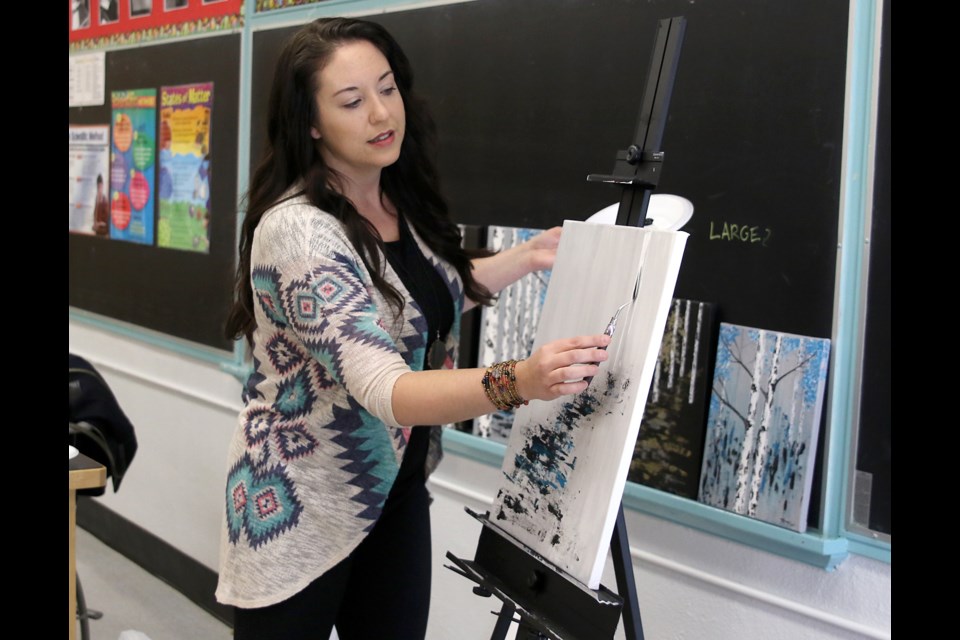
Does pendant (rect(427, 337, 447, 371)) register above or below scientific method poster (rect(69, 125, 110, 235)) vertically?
below

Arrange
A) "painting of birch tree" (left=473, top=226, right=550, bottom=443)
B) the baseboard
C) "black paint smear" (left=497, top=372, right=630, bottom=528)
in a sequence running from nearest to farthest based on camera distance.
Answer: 1. "black paint smear" (left=497, top=372, right=630, bottom=528)
2. "painting of birch tree" (left=473, top=226, right=550, bottom=443)
3. the baseboard

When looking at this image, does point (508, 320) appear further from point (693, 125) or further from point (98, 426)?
point (98, 426)

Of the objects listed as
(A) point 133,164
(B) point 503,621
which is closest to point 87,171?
(A) point 133,164

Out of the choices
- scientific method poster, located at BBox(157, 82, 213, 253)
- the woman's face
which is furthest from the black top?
scientific method poster, located at BBox(157, 82, 213, 253)

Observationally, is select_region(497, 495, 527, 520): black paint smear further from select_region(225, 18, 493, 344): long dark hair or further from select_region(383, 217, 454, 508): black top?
select_region(225, 18, 493, 344): long dark hair

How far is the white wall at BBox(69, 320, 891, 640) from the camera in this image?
59.4 inches

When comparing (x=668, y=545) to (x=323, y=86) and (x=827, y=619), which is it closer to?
(x=827, y=619)

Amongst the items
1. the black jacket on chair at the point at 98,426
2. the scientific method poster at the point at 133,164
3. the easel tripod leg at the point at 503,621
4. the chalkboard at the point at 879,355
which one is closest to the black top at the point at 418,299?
the easel tripod leg at the point at 503,621

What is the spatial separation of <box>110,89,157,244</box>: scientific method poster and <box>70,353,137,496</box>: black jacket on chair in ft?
3.33

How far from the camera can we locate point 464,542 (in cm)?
214

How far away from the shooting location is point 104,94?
10.7 feet

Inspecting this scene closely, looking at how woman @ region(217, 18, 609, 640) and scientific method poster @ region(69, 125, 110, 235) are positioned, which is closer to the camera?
woman @ region(217, 18, 609, 640)
